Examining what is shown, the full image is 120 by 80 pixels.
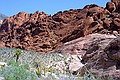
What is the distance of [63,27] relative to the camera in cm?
5294

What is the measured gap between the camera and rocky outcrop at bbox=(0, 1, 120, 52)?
3950 centimetres

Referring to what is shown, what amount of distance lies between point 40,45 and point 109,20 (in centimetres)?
1290

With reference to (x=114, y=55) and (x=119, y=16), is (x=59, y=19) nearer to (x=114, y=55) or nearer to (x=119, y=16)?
(x=119, y=16)

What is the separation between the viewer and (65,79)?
26.7 feet

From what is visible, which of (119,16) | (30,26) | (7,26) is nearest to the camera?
(119,16)

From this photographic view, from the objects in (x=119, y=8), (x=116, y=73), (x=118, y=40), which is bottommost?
(x=116, y=73)

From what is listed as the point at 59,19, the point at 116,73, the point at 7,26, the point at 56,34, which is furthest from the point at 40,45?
the point at 116,73

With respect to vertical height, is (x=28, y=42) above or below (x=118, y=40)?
above

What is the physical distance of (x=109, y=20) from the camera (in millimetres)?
40062

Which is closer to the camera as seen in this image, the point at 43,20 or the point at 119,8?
the point at 119,8

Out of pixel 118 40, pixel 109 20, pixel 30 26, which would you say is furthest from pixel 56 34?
A: pixel 118 40

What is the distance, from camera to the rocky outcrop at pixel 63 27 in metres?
39.5

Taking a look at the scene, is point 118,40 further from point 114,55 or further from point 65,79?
point 65,79

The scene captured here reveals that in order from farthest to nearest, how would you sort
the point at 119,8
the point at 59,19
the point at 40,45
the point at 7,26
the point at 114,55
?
1. the point at 7,26
2. the point at 59,19
3. the point at 40,45
4. the point at 119,8
5. the point at 114,55
